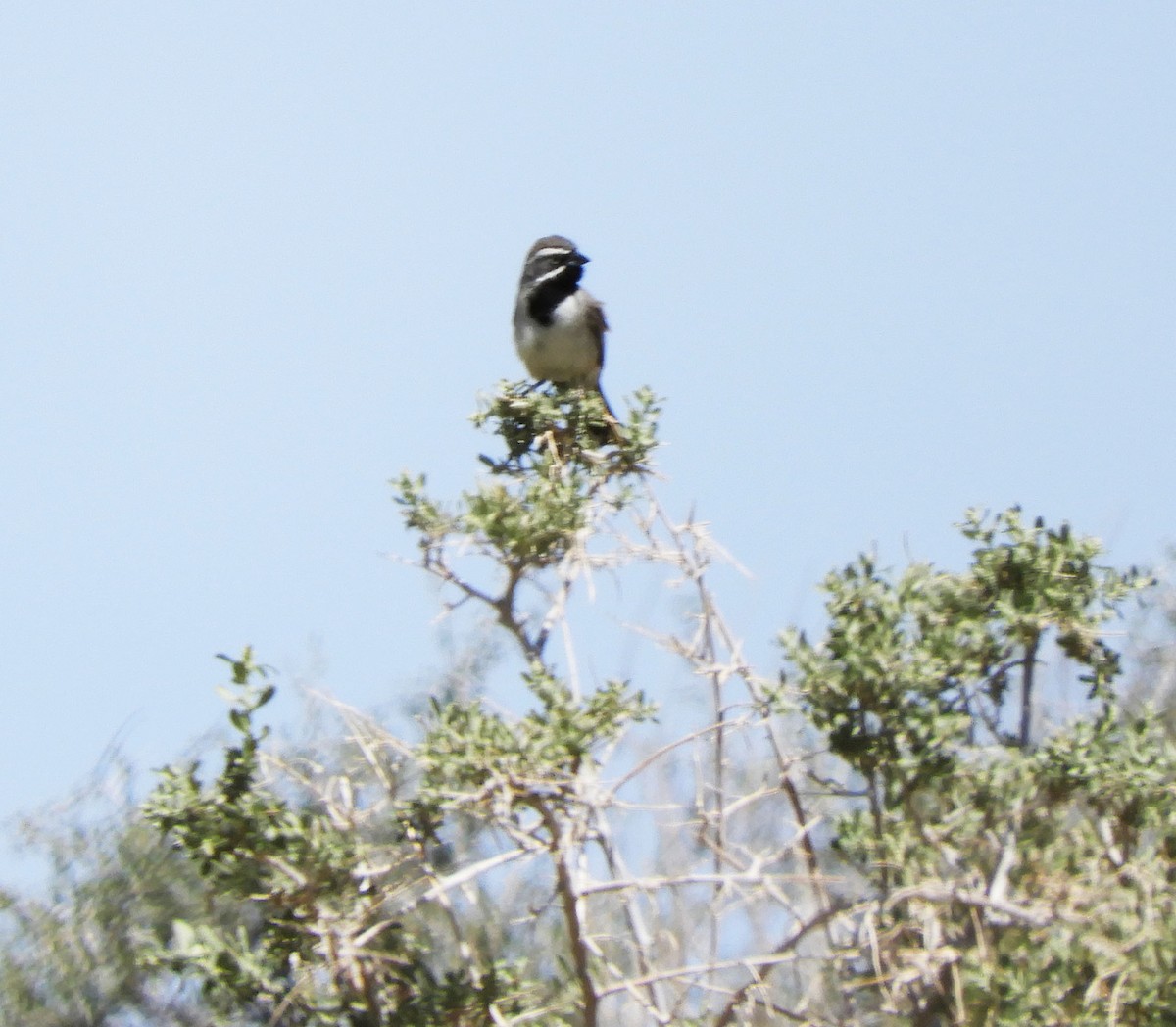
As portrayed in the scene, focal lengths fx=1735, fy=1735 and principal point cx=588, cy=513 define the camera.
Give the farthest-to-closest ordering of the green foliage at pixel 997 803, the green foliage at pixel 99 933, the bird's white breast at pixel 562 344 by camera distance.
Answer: the bird's white breast at pixel 562 344 → the green foliage at pixel 99 933 → the green foliage at pixel 997 803

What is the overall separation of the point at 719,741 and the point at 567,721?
0.37 metres

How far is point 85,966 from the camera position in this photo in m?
5.63

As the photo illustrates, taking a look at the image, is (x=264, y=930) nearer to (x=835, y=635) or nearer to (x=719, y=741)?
(x=719, y=741)

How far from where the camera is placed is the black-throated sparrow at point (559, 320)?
7711mm

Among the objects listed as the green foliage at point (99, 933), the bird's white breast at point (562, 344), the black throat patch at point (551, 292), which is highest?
the black throat patch at point (551, 292)

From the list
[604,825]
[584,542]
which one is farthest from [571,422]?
[604,825]

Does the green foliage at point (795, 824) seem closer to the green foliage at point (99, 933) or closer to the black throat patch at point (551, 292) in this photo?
the green foliage at point (99, 933)

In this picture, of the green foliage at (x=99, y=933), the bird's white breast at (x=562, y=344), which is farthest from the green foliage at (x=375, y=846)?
the bird's white breast at (x=562, y=344)

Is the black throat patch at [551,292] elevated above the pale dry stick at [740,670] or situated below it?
above

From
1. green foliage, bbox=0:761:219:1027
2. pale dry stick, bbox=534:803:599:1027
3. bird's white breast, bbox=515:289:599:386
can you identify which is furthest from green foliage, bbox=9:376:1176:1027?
bird's white breast, bbox=515:289:599:386

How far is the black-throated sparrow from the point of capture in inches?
304

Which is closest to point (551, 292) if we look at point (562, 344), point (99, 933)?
point (562, 344)

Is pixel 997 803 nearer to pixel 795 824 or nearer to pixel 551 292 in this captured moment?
pixel 795 824

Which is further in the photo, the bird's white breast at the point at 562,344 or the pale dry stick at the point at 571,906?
the bird's white breast at the point at 562,344
